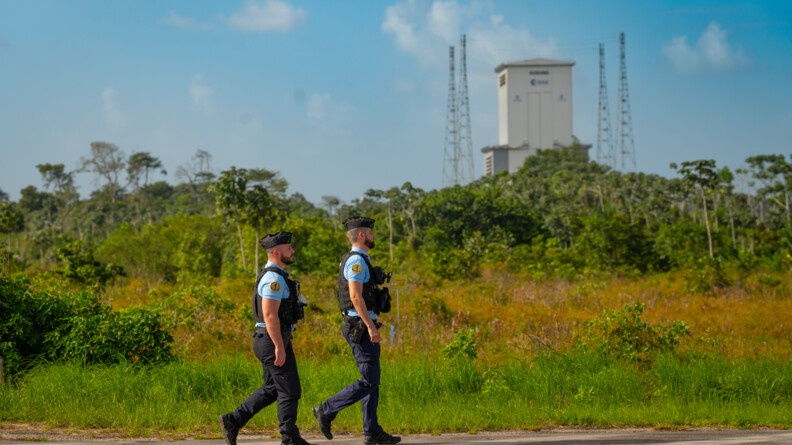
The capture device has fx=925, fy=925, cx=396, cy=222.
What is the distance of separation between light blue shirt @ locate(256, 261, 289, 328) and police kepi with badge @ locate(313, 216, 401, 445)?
503 mm

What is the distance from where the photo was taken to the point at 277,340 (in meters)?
7.02

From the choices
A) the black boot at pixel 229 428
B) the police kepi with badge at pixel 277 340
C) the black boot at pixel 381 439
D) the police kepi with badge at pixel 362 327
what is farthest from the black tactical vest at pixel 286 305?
the black boot at pixel 381 439

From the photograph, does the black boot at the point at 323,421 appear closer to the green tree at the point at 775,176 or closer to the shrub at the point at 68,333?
the shrub at the point at 68,333

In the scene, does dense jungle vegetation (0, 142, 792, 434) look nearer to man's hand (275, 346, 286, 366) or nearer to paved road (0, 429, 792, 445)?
paved road (0, 429, 792, 445)

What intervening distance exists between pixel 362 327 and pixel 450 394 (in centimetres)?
292

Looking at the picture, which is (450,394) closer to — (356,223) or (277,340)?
(356,223)

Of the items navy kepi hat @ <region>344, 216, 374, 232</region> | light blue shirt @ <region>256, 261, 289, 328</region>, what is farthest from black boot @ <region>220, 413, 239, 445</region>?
navy kepi hat @ <region>344, 216, 374, 232</region>

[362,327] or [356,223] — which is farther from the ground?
[356,223]

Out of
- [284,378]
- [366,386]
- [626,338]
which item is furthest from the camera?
[626,338]

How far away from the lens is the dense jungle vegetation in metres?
9.92

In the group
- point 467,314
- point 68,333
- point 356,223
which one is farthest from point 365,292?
point 467,314

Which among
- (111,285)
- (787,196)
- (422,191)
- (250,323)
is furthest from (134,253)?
(787,196)

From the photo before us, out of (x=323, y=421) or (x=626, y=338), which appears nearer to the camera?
(x=323, y=421)

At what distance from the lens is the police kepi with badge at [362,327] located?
7.43 metres
